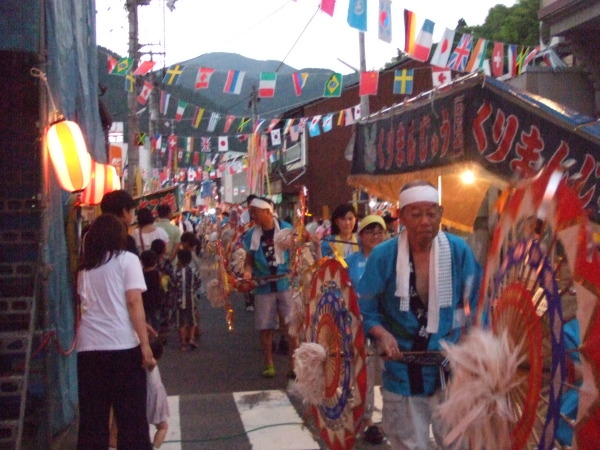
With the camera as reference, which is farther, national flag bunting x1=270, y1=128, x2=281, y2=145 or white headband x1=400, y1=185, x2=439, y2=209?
national flag bunting x1=270, y1=128, x2=281, y2=145

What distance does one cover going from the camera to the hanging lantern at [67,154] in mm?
6348

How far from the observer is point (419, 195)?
4.09m

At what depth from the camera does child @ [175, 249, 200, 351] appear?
38.4 feet

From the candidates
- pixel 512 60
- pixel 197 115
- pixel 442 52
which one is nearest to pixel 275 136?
pixel 197 115

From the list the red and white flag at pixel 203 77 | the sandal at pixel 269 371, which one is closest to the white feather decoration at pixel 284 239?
Answer: the sandal at pixel 269 371

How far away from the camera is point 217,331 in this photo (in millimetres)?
13672

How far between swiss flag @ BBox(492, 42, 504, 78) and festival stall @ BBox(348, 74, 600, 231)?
8.07m

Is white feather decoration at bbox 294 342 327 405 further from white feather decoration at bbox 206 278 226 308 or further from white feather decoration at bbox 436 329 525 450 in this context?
white feather decoration at bbox 206 278 226 308

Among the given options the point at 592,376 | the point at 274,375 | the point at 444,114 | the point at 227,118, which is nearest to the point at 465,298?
the point at 592,376

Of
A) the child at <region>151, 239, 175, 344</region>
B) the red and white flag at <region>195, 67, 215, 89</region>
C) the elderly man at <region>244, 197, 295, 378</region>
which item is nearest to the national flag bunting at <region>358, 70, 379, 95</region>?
the red and white flag at <region>195, 67, 215, 89</region>

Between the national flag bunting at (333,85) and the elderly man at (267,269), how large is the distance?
9238mm

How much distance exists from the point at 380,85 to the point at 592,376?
1055 inches

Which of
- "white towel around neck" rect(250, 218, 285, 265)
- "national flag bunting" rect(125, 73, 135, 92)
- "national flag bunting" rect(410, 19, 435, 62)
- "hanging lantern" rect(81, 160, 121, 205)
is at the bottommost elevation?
"white towel around neck" rect(250, 218, 285, 265)

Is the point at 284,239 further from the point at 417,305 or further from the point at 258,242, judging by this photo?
the point at 417,305
